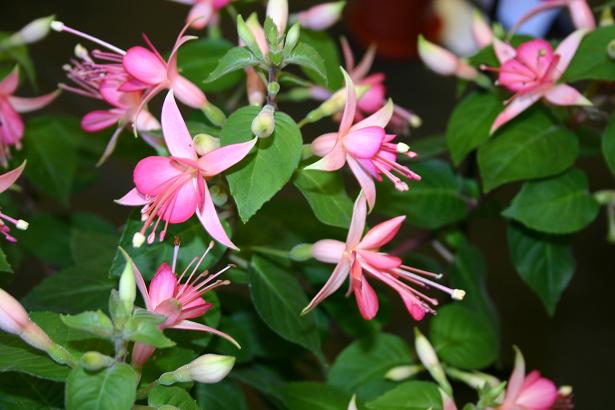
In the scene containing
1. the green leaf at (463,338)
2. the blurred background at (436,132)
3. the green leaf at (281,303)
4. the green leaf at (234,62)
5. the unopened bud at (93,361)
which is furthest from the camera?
the blurred background at (436,132)

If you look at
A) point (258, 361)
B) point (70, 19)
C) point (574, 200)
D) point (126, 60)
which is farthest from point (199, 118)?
point (70, 19)

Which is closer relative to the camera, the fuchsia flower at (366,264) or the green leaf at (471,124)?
the fuchsia flower at (366,264)

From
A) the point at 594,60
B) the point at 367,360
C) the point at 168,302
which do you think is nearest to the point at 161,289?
the point at 168,302

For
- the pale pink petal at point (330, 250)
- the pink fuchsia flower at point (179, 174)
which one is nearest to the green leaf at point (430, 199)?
the pale pink petal at point (330, 250)

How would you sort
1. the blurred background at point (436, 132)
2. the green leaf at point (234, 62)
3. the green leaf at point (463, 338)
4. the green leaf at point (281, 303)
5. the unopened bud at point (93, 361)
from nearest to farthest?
1. the unopened bud at point (93, 361)
2. the green leaf at point (234, 62)
3. the green leaf at point (281, 303)
4. the green leaf at point (463, 338)
5. the blurred background at point (436, 132)

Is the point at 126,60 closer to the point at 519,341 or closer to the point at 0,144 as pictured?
the point at 0,144

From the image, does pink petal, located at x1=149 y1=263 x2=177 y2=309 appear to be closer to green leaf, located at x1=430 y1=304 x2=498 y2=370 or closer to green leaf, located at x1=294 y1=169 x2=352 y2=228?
green leaf, located at x1=294 y1=169 x2=352 y2=228

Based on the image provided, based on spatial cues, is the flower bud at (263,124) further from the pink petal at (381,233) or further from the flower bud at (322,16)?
the flower bud at (322,16)
